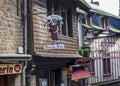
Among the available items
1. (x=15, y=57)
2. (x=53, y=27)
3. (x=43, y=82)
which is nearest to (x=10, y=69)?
(x=15, y=57)

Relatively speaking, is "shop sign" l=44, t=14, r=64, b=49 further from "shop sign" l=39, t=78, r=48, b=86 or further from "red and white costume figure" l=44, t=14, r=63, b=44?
"shop sign" l=39, t=78, r=48, b=86

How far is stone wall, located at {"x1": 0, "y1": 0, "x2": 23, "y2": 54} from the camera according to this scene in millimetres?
14234

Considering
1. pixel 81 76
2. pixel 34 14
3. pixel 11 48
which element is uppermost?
pixel 34 14

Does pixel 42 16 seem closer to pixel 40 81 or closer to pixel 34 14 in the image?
pixel 34 14

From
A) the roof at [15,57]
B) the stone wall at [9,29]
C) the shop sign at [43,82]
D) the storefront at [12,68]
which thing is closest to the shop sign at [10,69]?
the storefront at [12,68]

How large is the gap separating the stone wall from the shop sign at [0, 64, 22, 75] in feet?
1.65

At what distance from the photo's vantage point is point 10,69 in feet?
46.2

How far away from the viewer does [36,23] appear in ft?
54.2

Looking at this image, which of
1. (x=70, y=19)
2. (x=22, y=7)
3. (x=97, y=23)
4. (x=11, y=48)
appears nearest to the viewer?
(x=11, y=48)

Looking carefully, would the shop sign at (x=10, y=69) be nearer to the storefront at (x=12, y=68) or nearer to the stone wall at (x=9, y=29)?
the storefront at (x=12, y=68)

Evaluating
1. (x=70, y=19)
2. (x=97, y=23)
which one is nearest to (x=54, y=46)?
(x=70, y=19)

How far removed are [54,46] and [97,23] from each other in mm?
16320

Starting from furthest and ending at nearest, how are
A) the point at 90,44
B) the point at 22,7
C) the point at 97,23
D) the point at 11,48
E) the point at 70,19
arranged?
the point at 97,23 < the point at 90,44 < the point at 70,19 < the point at 22,7 < the point at 11,48

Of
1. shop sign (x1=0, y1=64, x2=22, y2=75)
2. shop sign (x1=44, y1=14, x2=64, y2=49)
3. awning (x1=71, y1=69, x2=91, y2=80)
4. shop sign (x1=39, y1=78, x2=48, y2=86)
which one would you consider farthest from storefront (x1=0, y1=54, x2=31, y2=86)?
awning (x1=71, y1=69, x2=91, y2=80)
